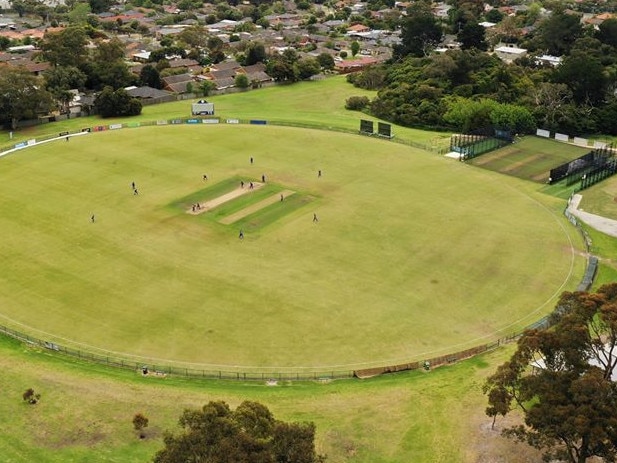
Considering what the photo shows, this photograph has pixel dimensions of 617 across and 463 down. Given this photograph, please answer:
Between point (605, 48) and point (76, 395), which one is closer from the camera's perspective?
point (76, 395)

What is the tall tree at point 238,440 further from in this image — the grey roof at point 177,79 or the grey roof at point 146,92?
the grey roof at point 177,79

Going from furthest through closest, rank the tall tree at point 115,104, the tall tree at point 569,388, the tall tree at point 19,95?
1. the tall tree at point 115,104
2. the tall tree at point 19,95
3. the tall tree at point 569,388

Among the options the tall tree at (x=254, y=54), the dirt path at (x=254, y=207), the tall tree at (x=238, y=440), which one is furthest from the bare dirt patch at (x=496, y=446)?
the tall tree at (x=254, y=54)

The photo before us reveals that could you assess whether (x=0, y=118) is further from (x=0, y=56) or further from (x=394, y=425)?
(x=394, y=425)

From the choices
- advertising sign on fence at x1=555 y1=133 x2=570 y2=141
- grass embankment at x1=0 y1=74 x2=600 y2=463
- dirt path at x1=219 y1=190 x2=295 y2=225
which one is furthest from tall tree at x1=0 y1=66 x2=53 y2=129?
advertising sign on fence at x1=555 y1=133 x2=570 y2=141

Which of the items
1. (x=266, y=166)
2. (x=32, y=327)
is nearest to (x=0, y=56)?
(x=266, y=166)
